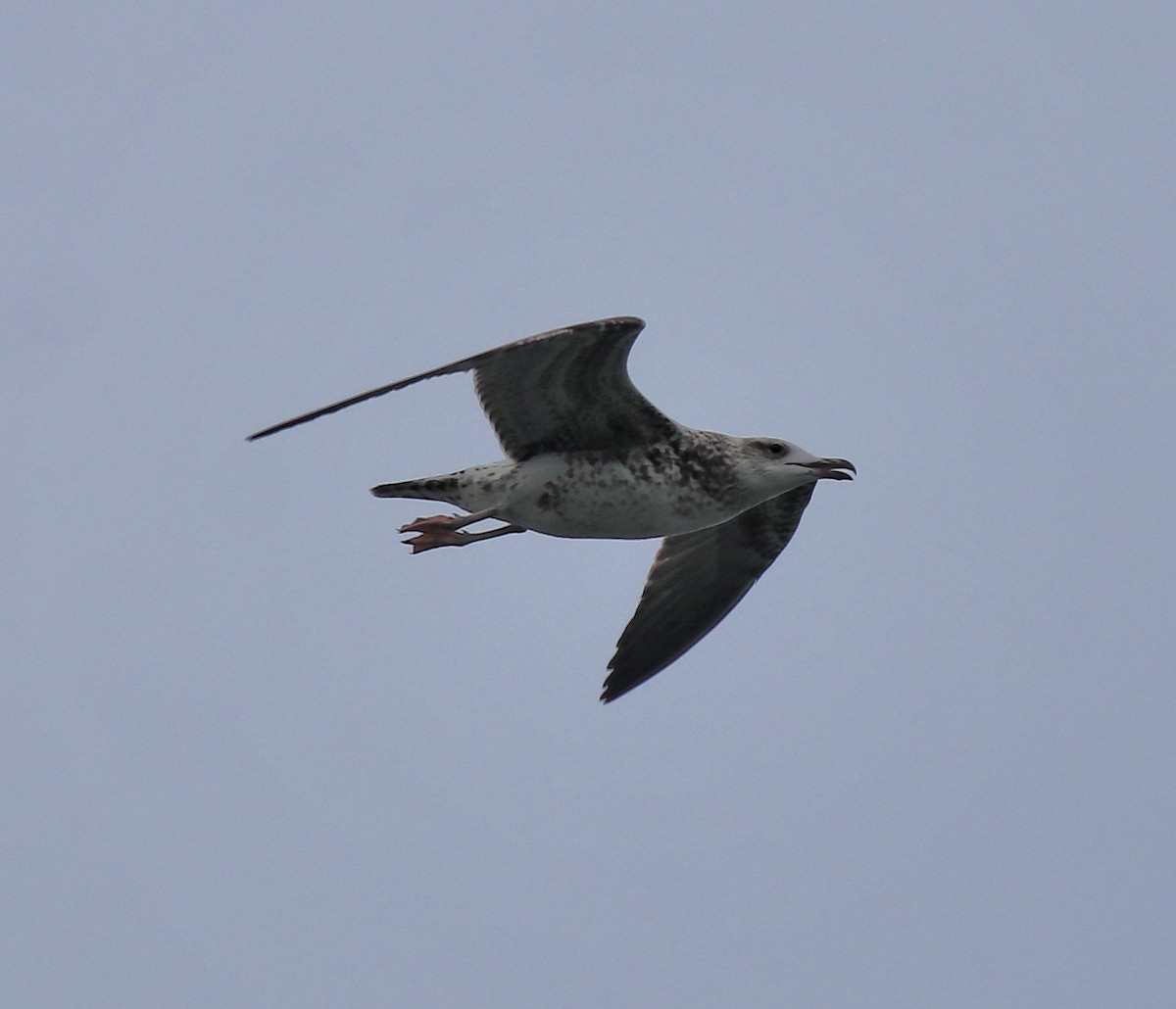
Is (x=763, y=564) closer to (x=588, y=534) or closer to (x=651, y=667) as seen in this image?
(x=651, y=667)

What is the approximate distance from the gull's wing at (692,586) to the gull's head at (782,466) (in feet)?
4.60

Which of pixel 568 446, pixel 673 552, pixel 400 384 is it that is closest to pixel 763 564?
pixel 673 552

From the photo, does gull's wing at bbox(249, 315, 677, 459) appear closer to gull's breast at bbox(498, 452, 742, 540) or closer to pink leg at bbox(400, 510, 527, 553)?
gull's breast at bbox(498, 452, 742, 540)

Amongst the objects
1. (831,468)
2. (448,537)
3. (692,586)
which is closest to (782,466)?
(831,468)

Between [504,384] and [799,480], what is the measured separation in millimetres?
2376

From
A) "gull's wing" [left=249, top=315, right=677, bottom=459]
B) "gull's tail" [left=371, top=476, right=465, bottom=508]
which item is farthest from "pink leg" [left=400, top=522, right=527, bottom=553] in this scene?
"gull's wing" [left=249, top=315, right=677, bottom=459]

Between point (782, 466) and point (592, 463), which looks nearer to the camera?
point (592, 463)

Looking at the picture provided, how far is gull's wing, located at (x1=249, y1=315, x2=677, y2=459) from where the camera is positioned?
10766 mm

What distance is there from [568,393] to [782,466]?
6.02 ft

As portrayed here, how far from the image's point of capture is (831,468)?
12.6 meters

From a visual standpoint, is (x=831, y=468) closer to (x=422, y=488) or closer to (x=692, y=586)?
(x=692, y=586)

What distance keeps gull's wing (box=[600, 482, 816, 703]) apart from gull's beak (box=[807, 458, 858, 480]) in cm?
138

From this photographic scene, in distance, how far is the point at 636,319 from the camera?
10.7 metres

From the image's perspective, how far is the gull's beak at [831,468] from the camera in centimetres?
1252
